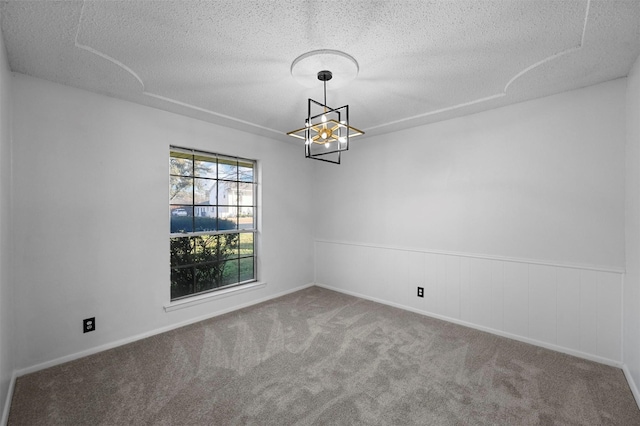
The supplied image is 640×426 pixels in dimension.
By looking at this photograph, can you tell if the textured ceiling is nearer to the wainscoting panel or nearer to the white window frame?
the white window frame

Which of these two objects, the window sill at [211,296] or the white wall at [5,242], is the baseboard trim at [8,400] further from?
the window sill at [211,296]

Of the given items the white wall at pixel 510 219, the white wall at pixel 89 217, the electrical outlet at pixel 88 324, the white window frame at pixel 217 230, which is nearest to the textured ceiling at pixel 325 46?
the white wall at pixel 89 217

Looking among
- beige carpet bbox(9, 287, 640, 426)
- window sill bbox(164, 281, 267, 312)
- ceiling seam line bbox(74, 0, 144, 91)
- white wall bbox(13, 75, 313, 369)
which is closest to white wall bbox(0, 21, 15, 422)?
white wall bbox(13, 75, 313, 369)

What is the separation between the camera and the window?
11.5 ft

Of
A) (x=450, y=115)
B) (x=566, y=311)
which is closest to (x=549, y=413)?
(x=566, y=311)

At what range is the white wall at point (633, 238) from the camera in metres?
2.12

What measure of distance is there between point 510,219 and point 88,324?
4.45 m

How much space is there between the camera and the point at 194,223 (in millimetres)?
3561

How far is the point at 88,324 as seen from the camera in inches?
106

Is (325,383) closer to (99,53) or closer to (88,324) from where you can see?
(88,324)

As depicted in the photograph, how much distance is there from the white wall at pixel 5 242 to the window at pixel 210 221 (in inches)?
53.7

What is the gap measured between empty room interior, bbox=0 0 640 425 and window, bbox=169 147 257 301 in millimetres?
31

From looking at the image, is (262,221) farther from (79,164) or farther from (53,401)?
(53,401)

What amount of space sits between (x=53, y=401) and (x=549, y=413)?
3.52 meters
